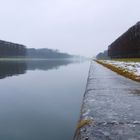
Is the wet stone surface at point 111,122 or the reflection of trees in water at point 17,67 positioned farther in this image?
the reflection of trees in water at point 17,67

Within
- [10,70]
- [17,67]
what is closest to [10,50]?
[17,67]

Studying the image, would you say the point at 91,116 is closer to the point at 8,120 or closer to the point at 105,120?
the point at 105,120

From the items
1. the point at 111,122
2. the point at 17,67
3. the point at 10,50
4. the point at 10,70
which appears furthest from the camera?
the point at 10,50

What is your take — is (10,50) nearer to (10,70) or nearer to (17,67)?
(17,67)

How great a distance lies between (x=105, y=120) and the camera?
12.1ft

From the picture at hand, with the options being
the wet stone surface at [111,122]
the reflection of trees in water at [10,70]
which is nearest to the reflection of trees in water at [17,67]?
the reflection of trees in water at [10,70]

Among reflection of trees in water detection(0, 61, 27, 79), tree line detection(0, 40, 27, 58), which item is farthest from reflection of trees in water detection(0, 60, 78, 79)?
tree line detection(0, 40, 27, 58)

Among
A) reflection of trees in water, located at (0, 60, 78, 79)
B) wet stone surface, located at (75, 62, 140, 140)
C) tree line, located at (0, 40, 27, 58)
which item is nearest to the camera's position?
wet stone surface, located at (75, 62, 140, 140)

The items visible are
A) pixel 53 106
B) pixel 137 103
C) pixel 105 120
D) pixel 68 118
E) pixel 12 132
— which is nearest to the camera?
pixel 105 120

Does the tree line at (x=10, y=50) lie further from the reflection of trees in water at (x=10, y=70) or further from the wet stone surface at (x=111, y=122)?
the wet stone surface at (x=111, y=122)

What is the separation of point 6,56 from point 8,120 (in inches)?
4540

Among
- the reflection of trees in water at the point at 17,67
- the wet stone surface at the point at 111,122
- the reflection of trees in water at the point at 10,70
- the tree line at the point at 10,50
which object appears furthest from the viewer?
the tree line at the point at 10,50

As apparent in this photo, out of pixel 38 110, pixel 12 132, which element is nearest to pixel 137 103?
pixel 12 132

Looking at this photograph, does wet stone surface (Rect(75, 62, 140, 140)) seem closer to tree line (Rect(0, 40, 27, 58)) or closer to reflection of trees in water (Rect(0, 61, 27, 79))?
reflection of trees in water (Rect(0, 61, 27, 79))
